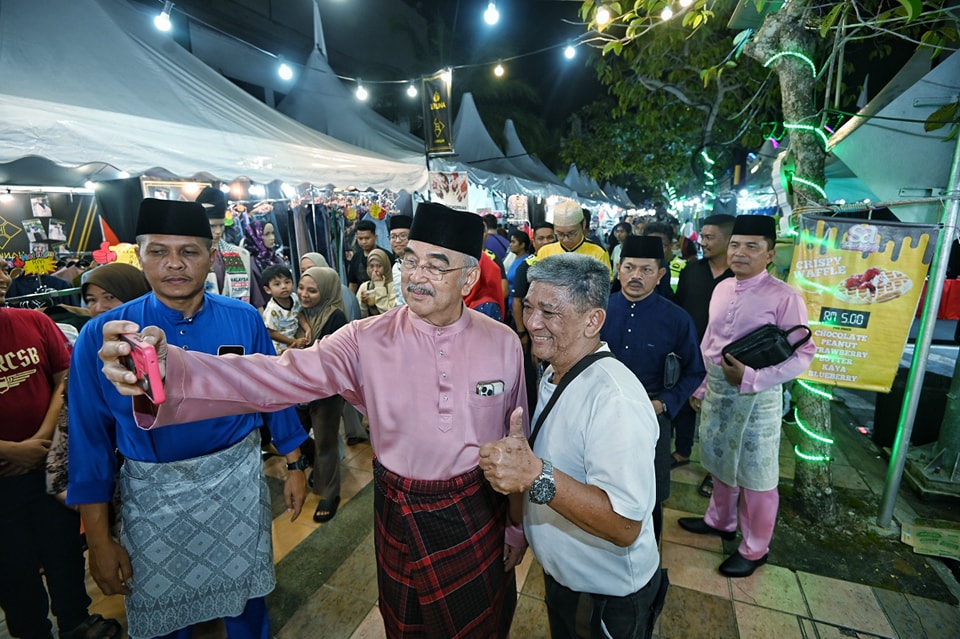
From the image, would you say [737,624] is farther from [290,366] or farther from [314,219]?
[314,219]

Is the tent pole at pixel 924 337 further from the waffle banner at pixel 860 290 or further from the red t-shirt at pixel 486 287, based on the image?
the red t-shirt at pixel 486 287

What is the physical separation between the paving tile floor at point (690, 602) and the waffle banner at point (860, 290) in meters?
Answer: 1.42

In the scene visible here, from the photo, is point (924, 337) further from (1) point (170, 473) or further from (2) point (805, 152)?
(1) point (170, 473)

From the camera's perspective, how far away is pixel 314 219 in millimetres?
7566

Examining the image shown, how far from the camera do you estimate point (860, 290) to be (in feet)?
10.0

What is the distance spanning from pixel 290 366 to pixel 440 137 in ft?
23.7

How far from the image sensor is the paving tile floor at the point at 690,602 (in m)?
2.60

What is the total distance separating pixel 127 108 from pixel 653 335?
5.43 meters

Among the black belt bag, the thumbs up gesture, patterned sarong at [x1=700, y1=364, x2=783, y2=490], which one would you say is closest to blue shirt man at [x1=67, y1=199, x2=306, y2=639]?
the thumbs up gesture

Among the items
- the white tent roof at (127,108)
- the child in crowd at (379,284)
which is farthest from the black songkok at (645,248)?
the white tent roof at (127,108)

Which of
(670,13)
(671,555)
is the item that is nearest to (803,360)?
(671,555)

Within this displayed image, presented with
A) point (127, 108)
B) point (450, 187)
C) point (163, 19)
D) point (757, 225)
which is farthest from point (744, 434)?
point (163, 19)

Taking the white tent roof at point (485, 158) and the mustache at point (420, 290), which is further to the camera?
the white tent roof at point (485, 158)

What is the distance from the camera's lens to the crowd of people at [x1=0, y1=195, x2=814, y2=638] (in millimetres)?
1418
